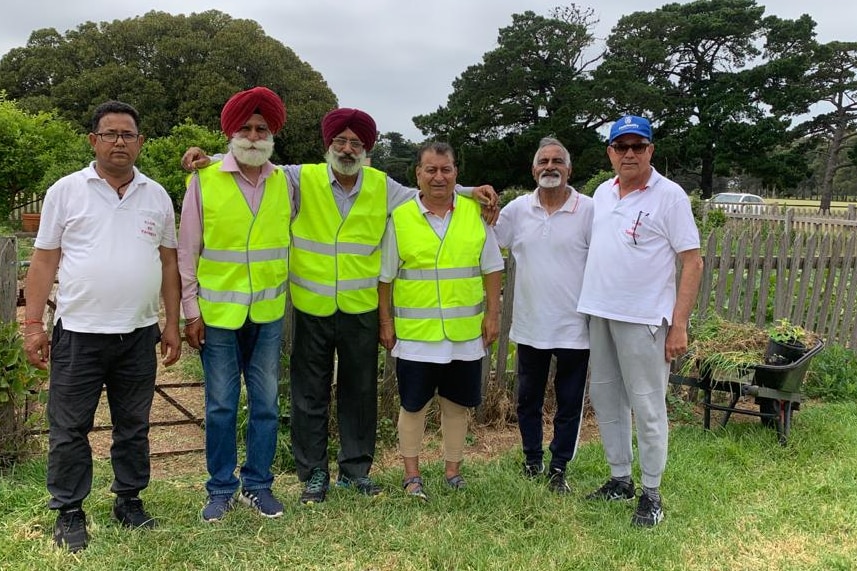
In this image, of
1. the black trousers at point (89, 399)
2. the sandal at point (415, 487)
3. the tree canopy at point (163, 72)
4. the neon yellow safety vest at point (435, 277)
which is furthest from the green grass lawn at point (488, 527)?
the tree canopy at point (163, 72)

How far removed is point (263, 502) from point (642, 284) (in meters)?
2.26

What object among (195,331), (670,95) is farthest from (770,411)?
(670,95)

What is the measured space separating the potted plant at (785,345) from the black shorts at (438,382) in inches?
92.4

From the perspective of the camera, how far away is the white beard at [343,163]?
333 cm

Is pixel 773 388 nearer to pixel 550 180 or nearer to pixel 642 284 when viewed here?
pixel 642 284

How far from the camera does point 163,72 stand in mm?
29266

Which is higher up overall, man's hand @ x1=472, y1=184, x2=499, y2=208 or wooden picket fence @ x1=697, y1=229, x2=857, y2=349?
man's hand @ x1=472, y1=184, x2=499, y2=208

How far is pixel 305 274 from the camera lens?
3373mm

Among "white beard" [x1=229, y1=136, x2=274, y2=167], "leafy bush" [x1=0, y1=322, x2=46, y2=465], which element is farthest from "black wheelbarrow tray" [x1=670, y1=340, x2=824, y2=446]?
"leafy bush" [x1=0, y1=322, x2=46, y2=465]

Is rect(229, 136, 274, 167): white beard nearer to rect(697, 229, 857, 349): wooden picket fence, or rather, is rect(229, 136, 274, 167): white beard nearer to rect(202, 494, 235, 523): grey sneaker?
rect(202, 494, 235, 523): grey sneaker

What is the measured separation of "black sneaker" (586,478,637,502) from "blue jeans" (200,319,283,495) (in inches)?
71.8

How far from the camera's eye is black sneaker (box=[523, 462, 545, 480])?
3.84m

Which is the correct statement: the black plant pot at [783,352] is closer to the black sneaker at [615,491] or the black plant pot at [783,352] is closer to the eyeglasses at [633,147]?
the black sneaker at [615,491]

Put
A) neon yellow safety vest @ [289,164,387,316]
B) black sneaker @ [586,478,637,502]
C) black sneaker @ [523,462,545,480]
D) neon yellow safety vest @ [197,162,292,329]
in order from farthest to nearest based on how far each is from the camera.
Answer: black sneaker @ [523,462,545,480] → black sneaker @ [586,478,637,502] → neon yellow safety vest @ [289,164,387,316] → neon yellow safety vest @ [197,162,292,329]
